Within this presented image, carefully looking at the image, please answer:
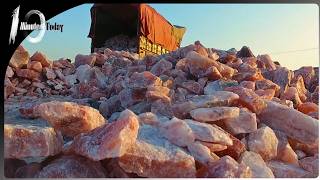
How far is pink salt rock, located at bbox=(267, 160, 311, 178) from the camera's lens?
3.01 m

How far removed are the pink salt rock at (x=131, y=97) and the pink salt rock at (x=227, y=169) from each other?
31.4 inches

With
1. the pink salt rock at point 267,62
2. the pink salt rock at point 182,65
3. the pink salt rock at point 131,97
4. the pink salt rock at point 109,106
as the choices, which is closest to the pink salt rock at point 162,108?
the pink salt rock at point 131,97

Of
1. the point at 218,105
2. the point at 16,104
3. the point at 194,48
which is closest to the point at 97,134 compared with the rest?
the point at 16,104

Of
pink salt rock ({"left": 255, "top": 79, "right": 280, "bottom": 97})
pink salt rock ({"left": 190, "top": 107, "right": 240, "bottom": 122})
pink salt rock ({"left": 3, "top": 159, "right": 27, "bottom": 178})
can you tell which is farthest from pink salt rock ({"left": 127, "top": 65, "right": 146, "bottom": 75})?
pink salt rock ({"left": 3, "top": 159, "right": 27, "bottom": 178})

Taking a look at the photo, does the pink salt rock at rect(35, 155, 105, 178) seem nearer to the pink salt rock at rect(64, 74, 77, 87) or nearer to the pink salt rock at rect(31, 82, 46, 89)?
the pink salt rock at rect(31, 82, 46, 89)

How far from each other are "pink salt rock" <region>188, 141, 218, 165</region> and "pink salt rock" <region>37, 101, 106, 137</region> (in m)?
0.65

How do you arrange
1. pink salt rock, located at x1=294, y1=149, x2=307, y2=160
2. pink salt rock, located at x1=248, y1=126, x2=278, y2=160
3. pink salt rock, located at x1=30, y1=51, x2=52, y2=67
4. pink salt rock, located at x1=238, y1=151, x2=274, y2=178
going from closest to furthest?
pink salt rock, located at x1=238, y1=151, x2=274, y2=178, pink salt rock, located at x1=248, y1=126, x2=278, y2=160, pink salt rock, located at x1=294, y1=149, x2=307, y2=160, pink salt rock, located at x1=30, y1=51, x2=52, y2=67

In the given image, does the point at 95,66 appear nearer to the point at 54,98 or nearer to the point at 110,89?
the point at 110,89

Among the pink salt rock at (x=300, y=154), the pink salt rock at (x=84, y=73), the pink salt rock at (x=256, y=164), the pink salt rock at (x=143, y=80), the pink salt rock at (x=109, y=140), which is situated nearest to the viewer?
the pink salt rock at (x=109, y=140)

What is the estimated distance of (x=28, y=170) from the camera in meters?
2.88

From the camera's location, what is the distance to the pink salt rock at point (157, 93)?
3264 millimetres

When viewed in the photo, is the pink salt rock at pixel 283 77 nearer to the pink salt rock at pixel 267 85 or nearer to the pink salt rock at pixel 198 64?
the pink salt rock at pixel 267 85

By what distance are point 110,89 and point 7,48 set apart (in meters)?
0.97

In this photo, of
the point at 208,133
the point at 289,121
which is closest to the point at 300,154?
the point at 289,121
